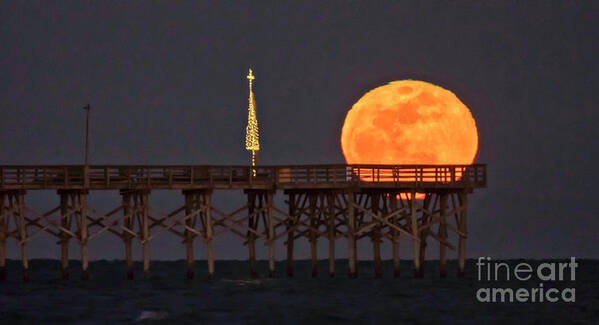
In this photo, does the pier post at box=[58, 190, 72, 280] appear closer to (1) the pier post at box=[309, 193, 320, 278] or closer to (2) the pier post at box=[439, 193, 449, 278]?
(1) the pier post at box=[309, 193, 320, 278]

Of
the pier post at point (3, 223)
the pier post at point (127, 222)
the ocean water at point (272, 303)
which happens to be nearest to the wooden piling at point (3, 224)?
the pier post at point (3, 223)

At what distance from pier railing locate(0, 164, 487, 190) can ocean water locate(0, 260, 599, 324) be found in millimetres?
4628

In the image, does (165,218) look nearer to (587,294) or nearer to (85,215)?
(85,215)

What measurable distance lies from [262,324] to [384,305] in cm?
713

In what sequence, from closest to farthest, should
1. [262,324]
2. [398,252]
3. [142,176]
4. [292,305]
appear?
1. [262,324]
2. [292,305]
3. [142,176]
4. [398,252]

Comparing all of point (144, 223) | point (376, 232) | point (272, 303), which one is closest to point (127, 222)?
point (144, 223)

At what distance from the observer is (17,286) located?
202 feet

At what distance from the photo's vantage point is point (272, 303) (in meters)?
55.4

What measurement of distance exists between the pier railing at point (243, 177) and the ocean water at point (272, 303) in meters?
4.63

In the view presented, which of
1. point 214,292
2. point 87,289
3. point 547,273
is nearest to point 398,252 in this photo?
point 214,292

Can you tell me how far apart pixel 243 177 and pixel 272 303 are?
689cm

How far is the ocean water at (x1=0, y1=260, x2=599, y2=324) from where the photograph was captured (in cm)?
5126

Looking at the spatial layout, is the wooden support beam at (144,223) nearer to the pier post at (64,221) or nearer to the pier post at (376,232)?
the pier post at (64,221)

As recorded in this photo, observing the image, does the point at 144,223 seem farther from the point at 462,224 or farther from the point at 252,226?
the point at 462,224
